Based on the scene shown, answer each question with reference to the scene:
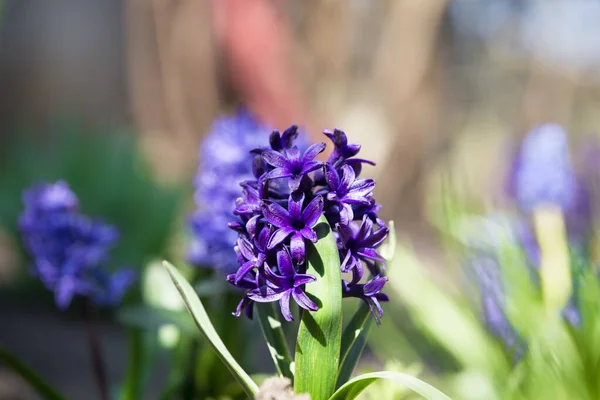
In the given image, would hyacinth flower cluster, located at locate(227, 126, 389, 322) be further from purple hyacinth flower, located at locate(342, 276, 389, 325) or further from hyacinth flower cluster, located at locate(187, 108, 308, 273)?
hyacinth flower cluster, located at locate(187, 108, 308, 273)

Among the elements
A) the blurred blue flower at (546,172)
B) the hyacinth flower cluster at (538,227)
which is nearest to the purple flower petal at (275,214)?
the hyacinth flower cluster at (538,227)

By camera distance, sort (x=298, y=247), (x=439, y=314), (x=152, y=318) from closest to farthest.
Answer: (x=298, y=247) < (x=152, y=318) < (x=439, y=314)

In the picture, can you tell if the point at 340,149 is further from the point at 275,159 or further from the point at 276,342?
the point at 276,342

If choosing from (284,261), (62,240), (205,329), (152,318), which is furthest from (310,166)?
(62,240)

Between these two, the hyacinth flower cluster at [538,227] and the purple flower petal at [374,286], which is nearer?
the purple flower petal at [374,286]

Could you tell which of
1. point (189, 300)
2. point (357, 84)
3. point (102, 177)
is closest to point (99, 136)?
point (102, 177)

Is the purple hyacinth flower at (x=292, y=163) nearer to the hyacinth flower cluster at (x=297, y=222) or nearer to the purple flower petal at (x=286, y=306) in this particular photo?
the hyacinth flower cluster at (x=297, y=222)
